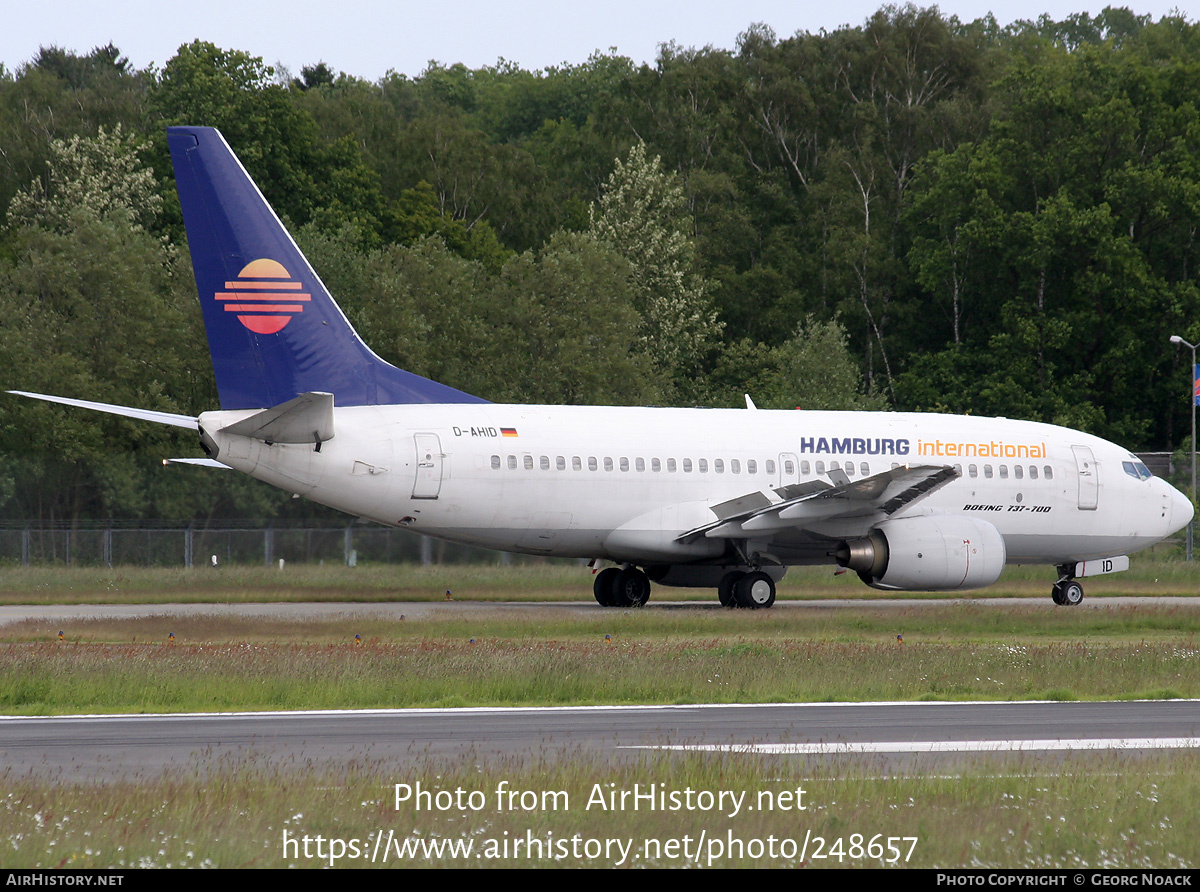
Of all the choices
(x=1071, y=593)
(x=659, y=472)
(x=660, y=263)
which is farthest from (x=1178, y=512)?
(x=660, y=263)

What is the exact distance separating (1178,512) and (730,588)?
11.5 m

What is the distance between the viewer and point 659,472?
2808 centimetres

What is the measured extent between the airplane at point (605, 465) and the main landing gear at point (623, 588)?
4 cm

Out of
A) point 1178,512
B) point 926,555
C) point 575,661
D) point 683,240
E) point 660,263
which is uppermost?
point 683,240

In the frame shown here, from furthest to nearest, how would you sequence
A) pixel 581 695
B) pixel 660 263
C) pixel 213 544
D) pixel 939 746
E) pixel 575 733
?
1. pixel 660 263
2. pixel 213 544
3. pixel 581 695
4. pixel 575 733
5. pixel 939 746

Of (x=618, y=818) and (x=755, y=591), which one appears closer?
(x=618, y=818)

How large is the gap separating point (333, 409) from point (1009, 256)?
4748 centimetres

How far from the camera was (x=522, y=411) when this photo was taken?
27828 mm

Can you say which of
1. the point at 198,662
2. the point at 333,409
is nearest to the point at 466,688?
the point at 198,662

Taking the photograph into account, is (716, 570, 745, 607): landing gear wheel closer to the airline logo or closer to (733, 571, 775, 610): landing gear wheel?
(733, 571, 775, 610): landing gear wheel

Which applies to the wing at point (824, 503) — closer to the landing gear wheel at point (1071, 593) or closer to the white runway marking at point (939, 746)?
the landing gear wheel at point (1071, 593)

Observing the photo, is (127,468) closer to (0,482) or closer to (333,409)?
(0,482)

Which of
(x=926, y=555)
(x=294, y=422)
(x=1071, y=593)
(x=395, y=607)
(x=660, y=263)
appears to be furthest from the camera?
(x=660, y=263)

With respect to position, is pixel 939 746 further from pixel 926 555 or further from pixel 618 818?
pixel 926 555
